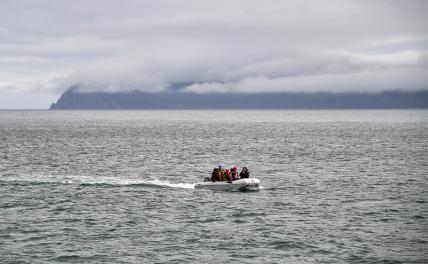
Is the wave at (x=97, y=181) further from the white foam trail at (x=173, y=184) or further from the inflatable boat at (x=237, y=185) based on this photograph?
the inflatable boat at (x=237, y=185)

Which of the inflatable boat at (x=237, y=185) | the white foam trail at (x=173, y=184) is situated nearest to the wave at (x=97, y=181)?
the white foam trail at (x=173, y=184)

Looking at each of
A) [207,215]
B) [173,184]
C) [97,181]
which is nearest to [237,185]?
[173,184]

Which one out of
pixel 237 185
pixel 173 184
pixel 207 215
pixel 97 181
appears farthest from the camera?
pixel 97 181

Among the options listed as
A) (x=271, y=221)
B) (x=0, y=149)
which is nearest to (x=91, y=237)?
(x=271, y=221)

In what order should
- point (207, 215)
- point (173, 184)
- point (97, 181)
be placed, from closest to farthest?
point (207, 215) → point (173, 184) → point (97, 181)

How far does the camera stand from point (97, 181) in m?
57.5

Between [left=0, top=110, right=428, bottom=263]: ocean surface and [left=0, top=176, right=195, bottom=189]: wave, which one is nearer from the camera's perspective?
[left=0, top=110, right=428, bottom=263]: ocean surface

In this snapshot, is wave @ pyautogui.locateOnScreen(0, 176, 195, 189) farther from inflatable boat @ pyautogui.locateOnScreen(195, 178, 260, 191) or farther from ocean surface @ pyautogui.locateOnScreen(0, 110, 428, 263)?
inflatable boat @ pyautogui.locateOnScreen(195, 178, 260, 191)

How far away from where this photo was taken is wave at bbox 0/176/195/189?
54750mm

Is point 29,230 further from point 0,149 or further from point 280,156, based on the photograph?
point 0,149

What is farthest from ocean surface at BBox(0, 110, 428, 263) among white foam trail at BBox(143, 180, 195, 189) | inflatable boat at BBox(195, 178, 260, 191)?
inflatable boat at BBox(195, 178, 260, 191)

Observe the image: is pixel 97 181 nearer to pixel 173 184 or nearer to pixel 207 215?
pixel 173 184

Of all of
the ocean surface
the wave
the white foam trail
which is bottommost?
the ocean surface

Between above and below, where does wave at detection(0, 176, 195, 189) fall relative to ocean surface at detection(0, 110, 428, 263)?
above
